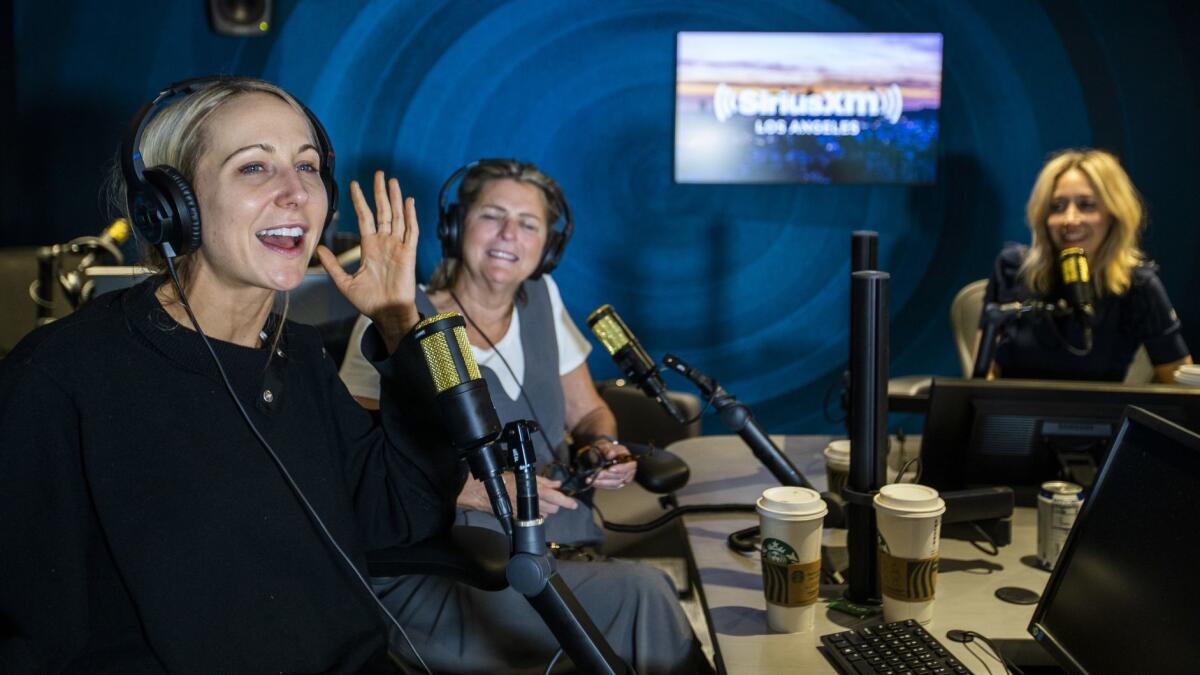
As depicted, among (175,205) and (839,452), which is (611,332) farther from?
(175,205)

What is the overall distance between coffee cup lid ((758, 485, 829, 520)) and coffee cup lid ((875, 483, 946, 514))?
0.09 metres

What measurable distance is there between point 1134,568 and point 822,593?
50cm

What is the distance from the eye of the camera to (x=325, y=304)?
8.69 ft

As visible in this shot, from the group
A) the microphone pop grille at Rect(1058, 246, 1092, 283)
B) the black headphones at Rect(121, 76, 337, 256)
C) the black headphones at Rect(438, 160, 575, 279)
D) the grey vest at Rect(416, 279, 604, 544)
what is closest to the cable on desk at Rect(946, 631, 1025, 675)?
the grey vest at Rect(416, 279, 604, 544)

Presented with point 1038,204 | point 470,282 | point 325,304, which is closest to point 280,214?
point 470,282

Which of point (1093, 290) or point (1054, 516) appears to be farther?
point (1093, 290)

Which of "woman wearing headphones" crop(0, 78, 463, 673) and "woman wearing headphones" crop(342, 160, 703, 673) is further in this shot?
"woman wearing headphones" crop(342, 160, 703, 673)

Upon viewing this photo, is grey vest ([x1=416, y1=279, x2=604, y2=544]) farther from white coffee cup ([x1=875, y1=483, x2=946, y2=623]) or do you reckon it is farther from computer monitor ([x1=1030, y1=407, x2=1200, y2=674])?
computer monitor ([x1=1030, y1=407, x2=1200, y2=674])

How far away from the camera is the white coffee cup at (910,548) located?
1443 millimetres

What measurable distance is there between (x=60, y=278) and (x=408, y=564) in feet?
6.94

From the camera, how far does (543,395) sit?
8.05ft

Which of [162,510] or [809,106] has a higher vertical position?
[809,106]

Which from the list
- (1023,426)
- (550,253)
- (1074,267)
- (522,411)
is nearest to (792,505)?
(1023,426)

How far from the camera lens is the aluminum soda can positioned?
1.65m
